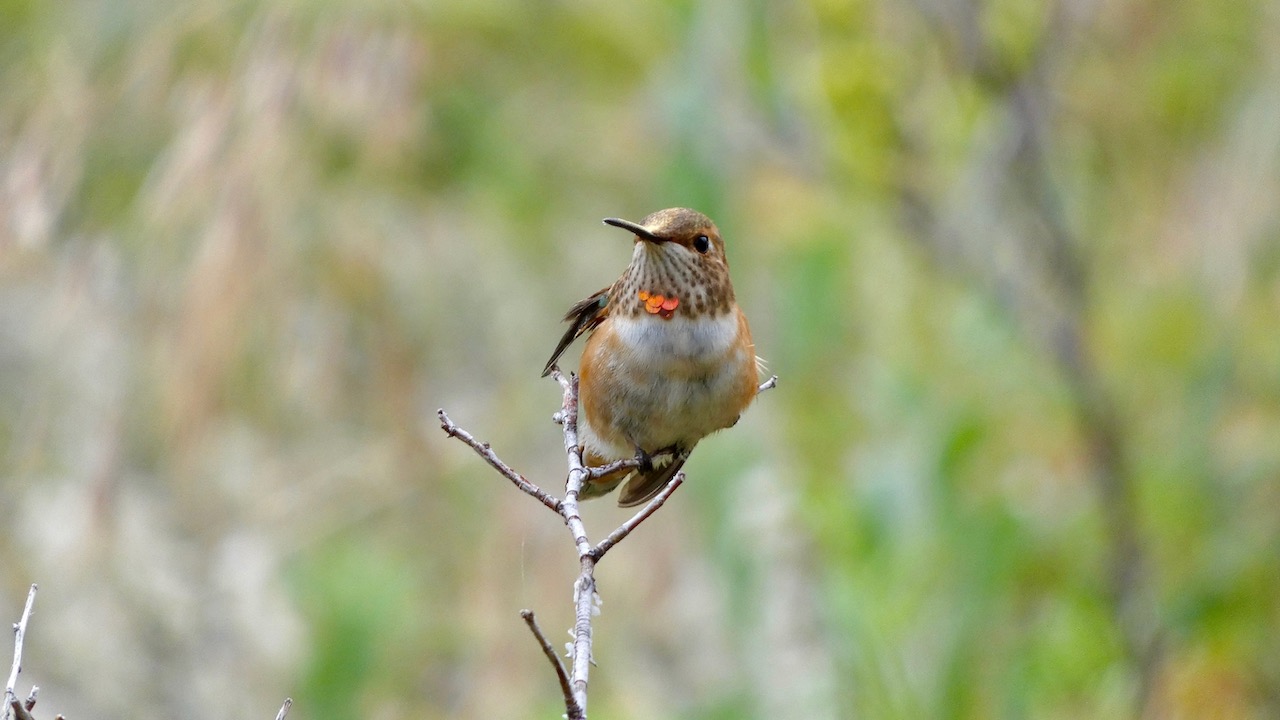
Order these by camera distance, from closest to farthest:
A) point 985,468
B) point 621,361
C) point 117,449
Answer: point 621,361
point 117,449
point 985,468

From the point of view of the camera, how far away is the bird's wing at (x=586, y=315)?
2018 millimetres

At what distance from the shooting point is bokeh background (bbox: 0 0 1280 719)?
3.20 metres

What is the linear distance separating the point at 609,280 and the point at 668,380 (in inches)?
115

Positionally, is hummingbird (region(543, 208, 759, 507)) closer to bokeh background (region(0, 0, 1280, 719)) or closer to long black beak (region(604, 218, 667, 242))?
long black beak (region(604, 218, 667, 242))

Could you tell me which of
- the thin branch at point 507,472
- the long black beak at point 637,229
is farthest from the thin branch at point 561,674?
the long black beak at point 637,229

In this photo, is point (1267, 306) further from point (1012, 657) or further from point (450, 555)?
point (450, 555)

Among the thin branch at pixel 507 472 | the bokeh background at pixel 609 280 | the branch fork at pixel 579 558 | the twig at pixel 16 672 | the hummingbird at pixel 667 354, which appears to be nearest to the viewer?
the twig at pixel 16 672

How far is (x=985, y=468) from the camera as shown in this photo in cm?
400

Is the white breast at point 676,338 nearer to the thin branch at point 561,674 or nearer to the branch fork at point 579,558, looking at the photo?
the branch fork at point 579,558

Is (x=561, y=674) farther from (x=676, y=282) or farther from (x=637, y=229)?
(x=676, y=282)

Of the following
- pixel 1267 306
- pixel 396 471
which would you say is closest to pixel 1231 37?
pixel 1267 306

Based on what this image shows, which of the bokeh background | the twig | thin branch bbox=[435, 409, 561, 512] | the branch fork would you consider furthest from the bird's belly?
the bokeh background

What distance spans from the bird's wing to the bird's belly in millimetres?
49

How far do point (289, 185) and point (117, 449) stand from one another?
0.73 m
